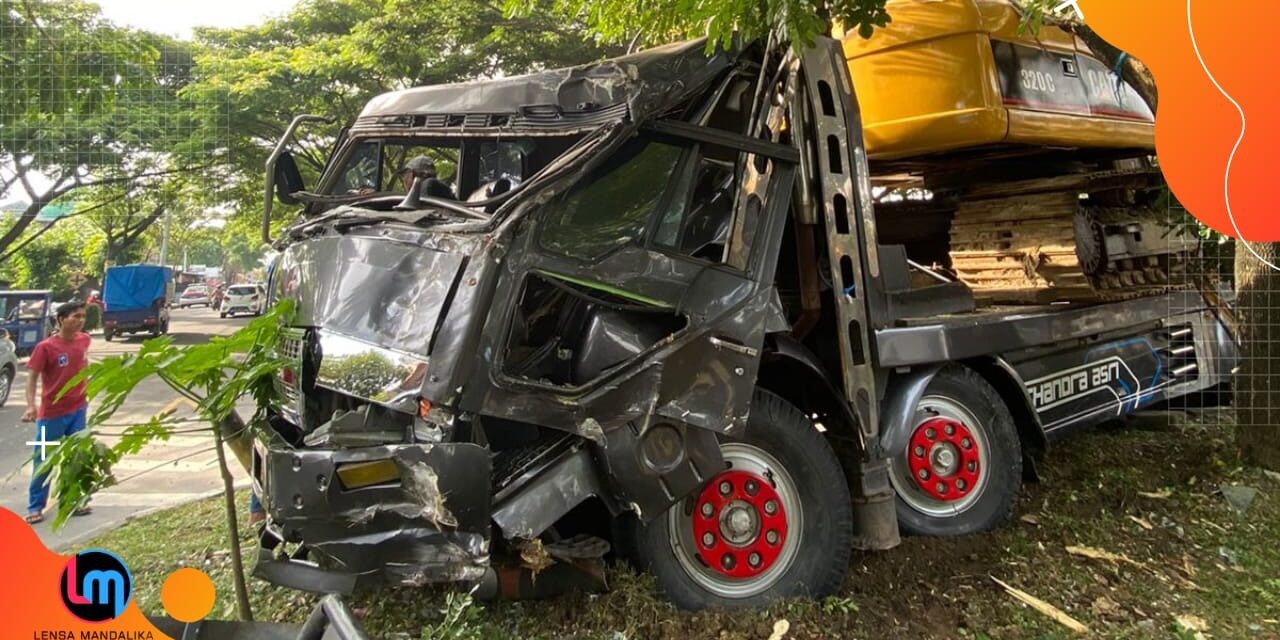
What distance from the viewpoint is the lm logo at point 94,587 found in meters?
2.69

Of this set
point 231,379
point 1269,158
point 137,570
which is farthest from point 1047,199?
point 137,570

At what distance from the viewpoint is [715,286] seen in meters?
3.13

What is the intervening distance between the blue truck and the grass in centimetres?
891

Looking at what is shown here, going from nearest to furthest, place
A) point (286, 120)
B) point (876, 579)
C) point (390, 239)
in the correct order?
point (390, 239)
point (876, 579)
point (286, 120)

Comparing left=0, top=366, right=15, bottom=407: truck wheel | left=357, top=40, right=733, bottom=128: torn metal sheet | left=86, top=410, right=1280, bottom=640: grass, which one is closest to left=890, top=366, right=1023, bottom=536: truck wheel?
left=86, top=410, right=1280, bottom=640: grass

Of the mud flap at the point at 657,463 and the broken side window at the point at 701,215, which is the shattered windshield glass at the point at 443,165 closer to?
the broken side window at the point at 701,215

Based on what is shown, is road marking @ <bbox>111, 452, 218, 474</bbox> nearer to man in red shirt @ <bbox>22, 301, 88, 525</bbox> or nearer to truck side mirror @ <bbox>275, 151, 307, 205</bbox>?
man in red shirt @ <bbox>22, 301, 88, 525</bbox>

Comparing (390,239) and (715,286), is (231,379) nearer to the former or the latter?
(390,239)

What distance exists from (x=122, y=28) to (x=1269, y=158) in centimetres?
757

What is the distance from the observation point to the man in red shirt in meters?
5.35

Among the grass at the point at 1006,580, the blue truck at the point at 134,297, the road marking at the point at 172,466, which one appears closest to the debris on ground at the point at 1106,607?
the grass at the point at 1006,580

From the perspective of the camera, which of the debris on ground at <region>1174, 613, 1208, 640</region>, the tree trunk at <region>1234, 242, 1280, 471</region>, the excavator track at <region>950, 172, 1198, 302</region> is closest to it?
the debris on ground at <region>1174, 613, 1208, 640</region>

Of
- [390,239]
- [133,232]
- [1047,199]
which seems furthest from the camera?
[133,232]

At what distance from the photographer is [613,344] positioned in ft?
9.54
